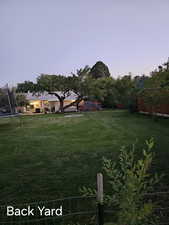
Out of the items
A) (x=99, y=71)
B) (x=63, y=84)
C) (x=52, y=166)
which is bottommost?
(x=52, y=166)

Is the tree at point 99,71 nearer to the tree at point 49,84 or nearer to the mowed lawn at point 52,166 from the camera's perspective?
the tree at point 49,84

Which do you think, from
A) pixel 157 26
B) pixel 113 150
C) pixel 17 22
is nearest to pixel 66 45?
pixel 17 22

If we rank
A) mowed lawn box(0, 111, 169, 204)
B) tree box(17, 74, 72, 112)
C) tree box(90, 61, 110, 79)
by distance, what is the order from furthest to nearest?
1. tree box(90, 61, 110, 79)
2. tree box(17, 74, 72, 112)
3. mowed lawn box(0, 111, 169, 204)

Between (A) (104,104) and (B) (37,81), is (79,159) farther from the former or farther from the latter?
(A) (104,104)

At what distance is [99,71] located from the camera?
37156 mm

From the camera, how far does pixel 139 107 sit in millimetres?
14695

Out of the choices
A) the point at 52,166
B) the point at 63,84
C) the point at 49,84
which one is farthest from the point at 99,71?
the point at 52,166

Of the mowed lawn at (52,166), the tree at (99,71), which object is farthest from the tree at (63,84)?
the tree at (99,71)

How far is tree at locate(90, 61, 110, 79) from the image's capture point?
1458 inches

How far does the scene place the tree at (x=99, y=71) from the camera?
37031 millimetres

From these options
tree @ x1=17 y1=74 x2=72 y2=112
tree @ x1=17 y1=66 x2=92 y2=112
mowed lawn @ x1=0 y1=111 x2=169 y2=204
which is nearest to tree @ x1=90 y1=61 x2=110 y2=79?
tree @ x1=17 y1=66 x2=92 y2=112

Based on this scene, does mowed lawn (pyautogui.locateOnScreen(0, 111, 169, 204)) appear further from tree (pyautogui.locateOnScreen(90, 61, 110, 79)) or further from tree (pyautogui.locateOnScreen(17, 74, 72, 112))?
tree (pyautogui.locateOnScreen(90, 61, 110, 79))

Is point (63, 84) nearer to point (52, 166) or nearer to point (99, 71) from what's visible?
point (52, 166)

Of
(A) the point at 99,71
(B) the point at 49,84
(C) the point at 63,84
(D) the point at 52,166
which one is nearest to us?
(D) the point at 52,166
